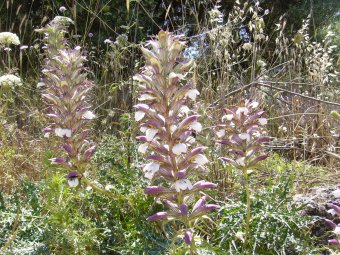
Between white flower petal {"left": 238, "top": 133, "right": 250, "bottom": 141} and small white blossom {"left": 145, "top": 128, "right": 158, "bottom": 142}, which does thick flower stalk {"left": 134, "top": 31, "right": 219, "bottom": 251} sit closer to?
small white blossom {"left": 145, "top": 128, "right": 158, "bottom": 142}

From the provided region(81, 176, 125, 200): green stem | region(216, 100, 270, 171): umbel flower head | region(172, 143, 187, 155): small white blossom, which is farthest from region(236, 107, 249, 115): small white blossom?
region(81, 176, 125, 200): green stem

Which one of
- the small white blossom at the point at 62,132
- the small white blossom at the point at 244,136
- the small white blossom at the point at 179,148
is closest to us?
the small white blossom at the point at 179,148

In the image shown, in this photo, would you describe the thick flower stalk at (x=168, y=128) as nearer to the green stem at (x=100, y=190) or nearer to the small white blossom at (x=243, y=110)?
the small white blossom at (x=243, y=110)

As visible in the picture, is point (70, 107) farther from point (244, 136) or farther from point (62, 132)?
point (244, 136)

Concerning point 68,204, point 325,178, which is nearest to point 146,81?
point 68,204

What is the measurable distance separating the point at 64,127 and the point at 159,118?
75 cm

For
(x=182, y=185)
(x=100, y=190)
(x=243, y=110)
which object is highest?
(x=243, y=110)

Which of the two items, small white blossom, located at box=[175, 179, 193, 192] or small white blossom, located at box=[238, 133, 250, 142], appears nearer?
small white blossom, located at box=[175, 179, 193, 192]

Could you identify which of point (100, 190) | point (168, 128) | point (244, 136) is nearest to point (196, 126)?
point (168, 128)

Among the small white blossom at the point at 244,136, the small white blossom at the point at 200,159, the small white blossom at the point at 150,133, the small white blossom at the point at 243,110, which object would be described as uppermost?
the small white blossom at the point at 243,110

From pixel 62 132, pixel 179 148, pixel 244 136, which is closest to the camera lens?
pixel 179 148

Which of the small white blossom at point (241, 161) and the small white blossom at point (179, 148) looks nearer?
the small white blossom at point (179, 148)

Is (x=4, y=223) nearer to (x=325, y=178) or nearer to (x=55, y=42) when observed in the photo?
(x=55, y=42)

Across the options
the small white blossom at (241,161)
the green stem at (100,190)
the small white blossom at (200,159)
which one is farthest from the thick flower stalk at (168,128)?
the green stem at (100,190)
